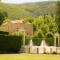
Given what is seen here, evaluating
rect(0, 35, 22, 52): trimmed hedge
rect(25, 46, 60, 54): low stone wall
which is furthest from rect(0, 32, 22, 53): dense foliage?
rect(25, 46, 60, 54): low stone wall

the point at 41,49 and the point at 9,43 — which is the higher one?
the point at 9,43

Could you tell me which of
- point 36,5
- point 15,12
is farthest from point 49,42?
point 36,5

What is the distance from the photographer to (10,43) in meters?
38.8

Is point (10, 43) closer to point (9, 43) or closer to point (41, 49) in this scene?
point (9, 43)

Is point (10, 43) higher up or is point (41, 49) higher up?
point (10, 43)

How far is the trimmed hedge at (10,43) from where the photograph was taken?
3795cm

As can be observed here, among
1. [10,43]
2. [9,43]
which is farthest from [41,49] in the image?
[9,43]

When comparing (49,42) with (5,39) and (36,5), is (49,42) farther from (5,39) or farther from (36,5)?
(36,5)

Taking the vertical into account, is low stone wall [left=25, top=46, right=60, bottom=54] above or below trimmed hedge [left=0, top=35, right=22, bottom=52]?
below

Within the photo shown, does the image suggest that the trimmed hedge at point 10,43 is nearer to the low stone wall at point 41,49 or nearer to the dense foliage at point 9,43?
the dense foliage at point 9,43

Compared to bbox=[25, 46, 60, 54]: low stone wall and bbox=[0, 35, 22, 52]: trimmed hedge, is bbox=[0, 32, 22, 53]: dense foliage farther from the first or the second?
bbox=[25, 46, 60, 54]: low stone wall

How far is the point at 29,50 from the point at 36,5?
509 ft

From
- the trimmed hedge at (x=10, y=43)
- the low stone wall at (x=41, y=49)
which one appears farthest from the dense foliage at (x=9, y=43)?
the low stone wall at (x=41, y=49)

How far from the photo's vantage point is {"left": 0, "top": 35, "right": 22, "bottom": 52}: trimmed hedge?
37950 millimetres
